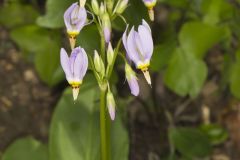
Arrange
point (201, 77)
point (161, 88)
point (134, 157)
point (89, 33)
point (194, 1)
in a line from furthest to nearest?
point (161, 88), point (134, 157), point (201, 77), point (194, 1), point (89, 33)

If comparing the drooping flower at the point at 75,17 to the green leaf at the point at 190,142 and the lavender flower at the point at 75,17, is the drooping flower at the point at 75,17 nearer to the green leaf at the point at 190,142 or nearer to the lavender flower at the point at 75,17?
the lavender flower at the point at 75,17

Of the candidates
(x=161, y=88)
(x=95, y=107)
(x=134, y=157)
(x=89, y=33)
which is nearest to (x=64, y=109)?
(x=95, y=107)

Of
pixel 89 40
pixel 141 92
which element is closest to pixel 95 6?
pixel 89 40

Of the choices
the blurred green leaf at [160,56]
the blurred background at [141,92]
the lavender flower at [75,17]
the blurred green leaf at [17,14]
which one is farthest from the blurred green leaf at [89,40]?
the blurred green leaf at [17,14]

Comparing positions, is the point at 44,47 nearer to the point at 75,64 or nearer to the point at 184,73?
the point at 184,73

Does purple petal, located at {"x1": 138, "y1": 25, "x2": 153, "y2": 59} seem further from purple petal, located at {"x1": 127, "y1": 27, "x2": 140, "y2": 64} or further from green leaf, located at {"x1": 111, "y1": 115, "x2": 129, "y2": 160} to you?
green leaf, located at {"x1": 111, "y1": 115, "x2": 129, "y2": 160}

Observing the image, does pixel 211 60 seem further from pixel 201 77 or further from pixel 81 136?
pixel 81 136

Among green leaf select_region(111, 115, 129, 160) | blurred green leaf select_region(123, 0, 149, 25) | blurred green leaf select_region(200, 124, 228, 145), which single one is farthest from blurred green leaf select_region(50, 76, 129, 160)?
blurred green leaf select_region(200, 124, 228, 145)
